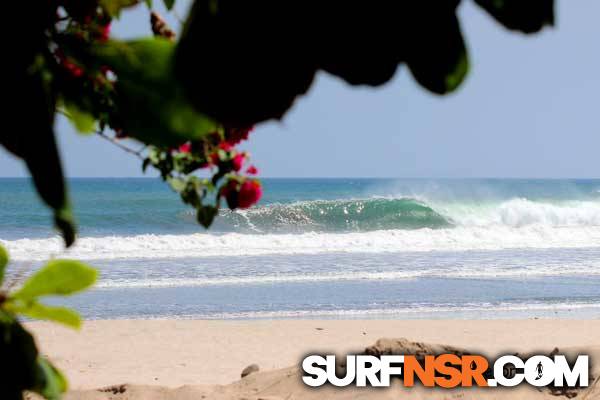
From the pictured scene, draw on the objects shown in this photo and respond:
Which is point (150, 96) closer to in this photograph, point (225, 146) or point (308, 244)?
point (225, 146)

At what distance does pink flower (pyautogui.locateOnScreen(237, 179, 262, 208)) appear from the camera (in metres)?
1.77

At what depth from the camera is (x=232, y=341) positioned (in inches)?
296

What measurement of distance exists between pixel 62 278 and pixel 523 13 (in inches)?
11.7

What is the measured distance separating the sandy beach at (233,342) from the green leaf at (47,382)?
5209 millimetres

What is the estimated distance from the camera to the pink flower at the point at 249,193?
1768 millimetres

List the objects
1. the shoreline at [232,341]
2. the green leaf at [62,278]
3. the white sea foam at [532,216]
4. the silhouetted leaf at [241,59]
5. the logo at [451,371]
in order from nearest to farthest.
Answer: the silhouetted leaf at [241,59] → the green leaf at [62,278] → the logo at [451,371] → the shoreline at [232,341] → the white sea foam at [532,216]

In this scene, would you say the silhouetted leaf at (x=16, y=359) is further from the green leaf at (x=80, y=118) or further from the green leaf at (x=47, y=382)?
the green leaf at (x=80, y=118)

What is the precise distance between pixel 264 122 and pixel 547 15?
0.46 feet

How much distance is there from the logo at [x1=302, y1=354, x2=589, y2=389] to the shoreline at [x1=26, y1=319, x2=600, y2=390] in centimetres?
105

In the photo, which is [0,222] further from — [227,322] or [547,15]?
[547,15]

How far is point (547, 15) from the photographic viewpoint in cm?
35

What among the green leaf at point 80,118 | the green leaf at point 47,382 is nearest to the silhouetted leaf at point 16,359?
the green leaf at point 47,382

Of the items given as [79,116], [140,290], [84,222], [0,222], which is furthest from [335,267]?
[0,222]

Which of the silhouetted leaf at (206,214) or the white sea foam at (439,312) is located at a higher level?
the silhouetted leaf at (206,214)
